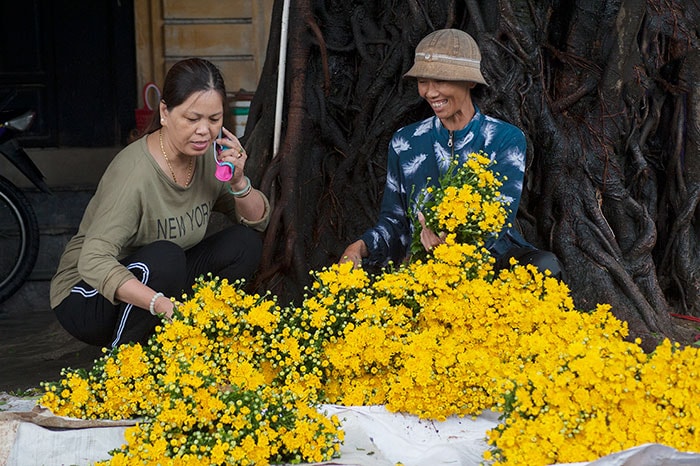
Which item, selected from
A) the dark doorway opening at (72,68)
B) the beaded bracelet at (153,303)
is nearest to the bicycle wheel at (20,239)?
the dark doorway opening at (72,68)

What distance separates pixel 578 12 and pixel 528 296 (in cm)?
206

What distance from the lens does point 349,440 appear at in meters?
2.59

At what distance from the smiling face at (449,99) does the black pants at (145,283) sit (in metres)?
0.87

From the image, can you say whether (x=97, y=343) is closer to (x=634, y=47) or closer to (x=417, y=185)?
(x=417, y=185)

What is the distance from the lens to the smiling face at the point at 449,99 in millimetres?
3334

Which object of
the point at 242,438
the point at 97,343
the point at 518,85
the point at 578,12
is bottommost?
the point at 97,343

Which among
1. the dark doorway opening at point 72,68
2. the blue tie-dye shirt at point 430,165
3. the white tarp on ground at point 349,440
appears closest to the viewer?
the white tarp on ground at point 349,440

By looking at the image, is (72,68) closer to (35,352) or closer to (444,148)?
(35,352)

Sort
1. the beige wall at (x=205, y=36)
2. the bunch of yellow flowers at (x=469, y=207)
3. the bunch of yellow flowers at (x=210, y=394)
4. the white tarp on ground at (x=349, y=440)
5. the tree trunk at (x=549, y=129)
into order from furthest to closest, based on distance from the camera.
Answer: the beige wall at (x=205, y=36)
the tree trunk at (x=549, y=129)
the bunch of yellow flowers at (x=469, y=207)
the white tarp on ground at (x=349, y=440)
the bunch of yellow flowers at (x=210, y=394)

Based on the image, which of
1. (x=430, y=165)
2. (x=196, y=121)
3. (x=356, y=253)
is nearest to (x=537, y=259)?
(x=430, y=165)

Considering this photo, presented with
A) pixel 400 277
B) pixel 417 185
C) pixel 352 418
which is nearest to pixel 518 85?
pixel 417 185

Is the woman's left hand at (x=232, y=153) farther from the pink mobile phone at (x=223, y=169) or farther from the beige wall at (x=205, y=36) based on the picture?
the beige wall at (x=205, y=36)

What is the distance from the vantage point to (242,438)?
7.48 ft

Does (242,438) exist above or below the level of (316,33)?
below
